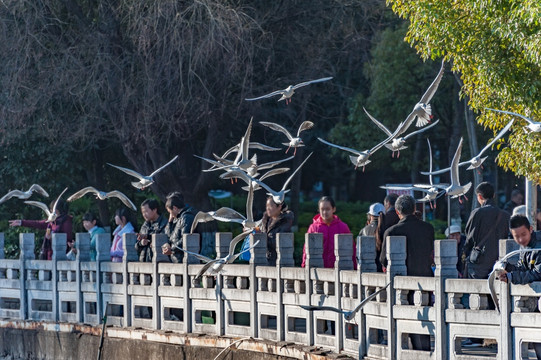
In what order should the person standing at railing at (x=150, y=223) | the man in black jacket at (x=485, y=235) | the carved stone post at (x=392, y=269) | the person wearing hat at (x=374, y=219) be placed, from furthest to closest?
the person standing at railing at (x=150, y=223)
the person wearing hat at (x=374, y=219)
the man in black jacket at (x=485, y=235)
the carved stone post at (x=392, y=269)

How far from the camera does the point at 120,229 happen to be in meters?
16.0

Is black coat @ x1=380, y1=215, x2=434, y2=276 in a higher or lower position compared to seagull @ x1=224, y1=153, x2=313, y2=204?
lower

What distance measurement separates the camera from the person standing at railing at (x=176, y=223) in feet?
46.0

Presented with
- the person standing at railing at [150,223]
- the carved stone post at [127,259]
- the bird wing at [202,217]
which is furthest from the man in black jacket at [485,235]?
the carved stone post at [127,259]

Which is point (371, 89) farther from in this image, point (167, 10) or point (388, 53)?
point (167, 10)

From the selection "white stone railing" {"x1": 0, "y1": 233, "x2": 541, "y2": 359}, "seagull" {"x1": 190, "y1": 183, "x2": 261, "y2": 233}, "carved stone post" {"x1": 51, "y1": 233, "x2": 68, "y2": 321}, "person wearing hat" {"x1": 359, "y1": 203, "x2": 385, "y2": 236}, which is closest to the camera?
"white stone railing" {"x1": 0, "y1": 233, "x2": 541, "y2": 359}

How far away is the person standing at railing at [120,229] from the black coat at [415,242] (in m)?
5.30

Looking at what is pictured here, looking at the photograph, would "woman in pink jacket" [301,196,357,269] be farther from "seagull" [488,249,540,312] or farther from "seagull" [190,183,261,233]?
"seagull" [488,249,540,312]

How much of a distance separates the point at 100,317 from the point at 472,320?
7.35 meters

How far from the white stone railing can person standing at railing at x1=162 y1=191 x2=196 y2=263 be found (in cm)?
19

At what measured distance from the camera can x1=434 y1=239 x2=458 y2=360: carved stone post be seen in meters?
10.0

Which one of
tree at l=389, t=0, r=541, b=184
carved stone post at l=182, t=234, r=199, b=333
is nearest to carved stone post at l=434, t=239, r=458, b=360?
tree at l=389, t=0, r=541, b=184

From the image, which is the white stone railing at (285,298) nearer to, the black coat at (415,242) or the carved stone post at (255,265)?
the carved stone post at (255,265)

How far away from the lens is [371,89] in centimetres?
2641
